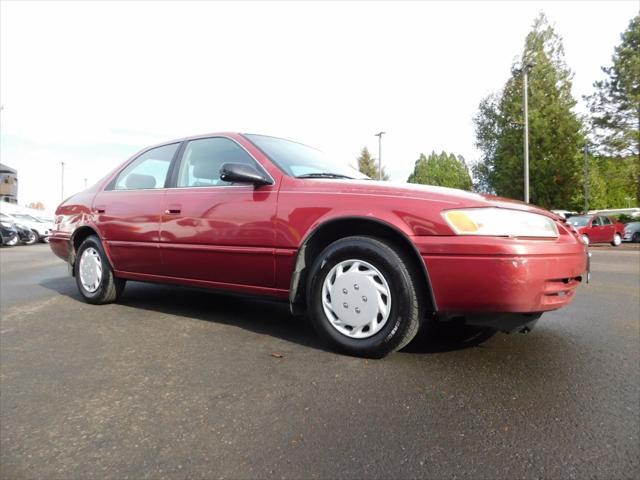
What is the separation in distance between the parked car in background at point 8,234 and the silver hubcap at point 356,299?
19935 mm

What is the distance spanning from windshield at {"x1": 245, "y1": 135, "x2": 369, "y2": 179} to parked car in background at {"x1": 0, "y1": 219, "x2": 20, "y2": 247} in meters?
18.9

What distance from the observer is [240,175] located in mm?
2867

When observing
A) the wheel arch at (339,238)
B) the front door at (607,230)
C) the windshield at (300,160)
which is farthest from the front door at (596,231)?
the wheel arch at (339,238)

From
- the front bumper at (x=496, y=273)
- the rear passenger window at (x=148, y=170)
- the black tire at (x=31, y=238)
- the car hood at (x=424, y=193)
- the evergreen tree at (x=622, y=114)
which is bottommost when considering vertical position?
the black tire at (x=31, y=238)

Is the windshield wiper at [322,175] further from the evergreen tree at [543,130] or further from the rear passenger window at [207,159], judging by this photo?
the evergreen tree at [543,130]

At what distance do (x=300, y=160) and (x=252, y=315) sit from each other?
4.51 feet

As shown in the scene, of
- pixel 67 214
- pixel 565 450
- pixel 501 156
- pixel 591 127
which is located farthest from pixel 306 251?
pixel 501 156

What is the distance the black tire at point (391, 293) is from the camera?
7.74 ft

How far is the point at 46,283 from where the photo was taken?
5.85 metres

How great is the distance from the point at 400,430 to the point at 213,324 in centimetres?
202

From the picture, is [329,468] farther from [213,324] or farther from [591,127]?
[591,127]

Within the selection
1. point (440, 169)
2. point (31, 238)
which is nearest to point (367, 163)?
point (440, 169)

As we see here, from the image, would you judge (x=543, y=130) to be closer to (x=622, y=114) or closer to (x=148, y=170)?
(x=622, y=114)

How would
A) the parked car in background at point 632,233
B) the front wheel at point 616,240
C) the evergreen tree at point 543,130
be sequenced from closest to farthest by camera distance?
1. the front wheel at point 616,240
2. the parked car in background at point 632,233
3. the evergreen tree at point 543,130
